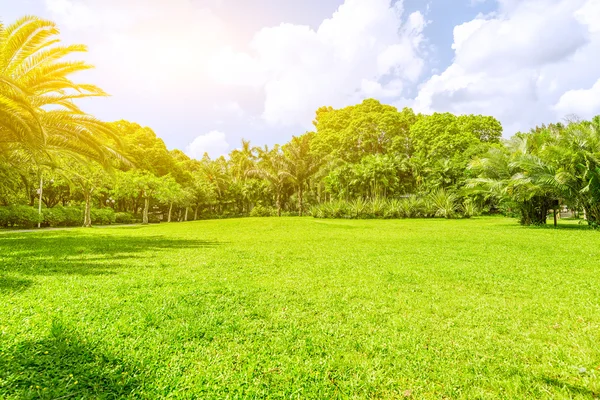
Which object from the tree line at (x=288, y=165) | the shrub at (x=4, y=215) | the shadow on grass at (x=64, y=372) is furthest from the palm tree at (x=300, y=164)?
the shadow on grass at (x=64, y=372)

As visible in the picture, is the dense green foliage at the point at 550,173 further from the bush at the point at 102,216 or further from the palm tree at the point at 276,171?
the bush at the point at 102,216

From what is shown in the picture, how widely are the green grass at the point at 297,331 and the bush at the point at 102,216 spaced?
24093 millimetres

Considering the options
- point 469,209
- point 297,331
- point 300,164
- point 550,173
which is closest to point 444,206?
point 469,209

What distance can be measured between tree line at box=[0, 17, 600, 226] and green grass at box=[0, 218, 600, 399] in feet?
22.5

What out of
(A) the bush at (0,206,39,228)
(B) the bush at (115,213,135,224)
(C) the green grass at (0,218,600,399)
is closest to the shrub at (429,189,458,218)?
(C) the green grass at (0,218,600,399)

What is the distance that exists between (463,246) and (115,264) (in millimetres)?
10666

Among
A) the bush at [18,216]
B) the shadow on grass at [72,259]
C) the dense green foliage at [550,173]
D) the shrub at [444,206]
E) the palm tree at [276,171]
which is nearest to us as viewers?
the shadow on grass at [72,259]

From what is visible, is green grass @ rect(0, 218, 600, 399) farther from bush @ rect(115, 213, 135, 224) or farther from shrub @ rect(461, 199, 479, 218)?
bush @ rect(115, 213, 135, 224)

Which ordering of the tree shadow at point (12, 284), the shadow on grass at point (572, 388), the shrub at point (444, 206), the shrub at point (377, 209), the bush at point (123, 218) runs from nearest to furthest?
the shadow on grass at point (572, 388)
the tree shadow at point (12, 284)
the shrub at point (444, 206)
the shrub at point (377, 209)
the bush at point (123, 218)

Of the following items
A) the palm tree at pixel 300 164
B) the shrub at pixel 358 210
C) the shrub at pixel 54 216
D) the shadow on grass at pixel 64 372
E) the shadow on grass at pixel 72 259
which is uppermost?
the palm tree at pixel 300 164

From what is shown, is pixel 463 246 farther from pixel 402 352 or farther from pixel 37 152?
pixel 37 152

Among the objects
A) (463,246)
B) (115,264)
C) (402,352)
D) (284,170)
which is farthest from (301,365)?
(284,170)

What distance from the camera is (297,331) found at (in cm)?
367

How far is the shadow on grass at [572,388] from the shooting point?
2.56m
